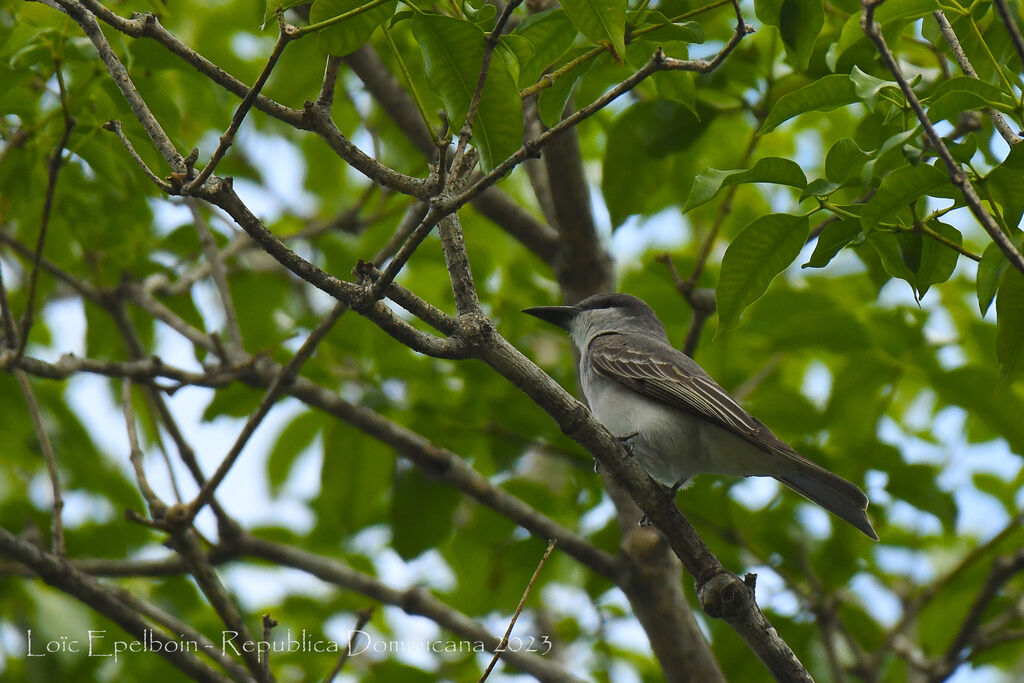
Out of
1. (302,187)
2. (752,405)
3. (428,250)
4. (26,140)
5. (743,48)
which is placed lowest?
(752,405)

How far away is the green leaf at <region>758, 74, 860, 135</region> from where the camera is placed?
102 inches

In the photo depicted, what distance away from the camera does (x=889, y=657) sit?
214 inches

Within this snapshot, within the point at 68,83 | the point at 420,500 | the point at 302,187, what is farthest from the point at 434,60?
the point at 302,187

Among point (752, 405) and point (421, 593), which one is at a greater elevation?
point (752, 405)

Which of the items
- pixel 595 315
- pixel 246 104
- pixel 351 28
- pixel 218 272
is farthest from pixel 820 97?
pixel 218 272

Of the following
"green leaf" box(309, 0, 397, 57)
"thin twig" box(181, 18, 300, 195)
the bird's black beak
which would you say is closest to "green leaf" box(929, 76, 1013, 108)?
"green leaf" box(309, 0, 397, 57)

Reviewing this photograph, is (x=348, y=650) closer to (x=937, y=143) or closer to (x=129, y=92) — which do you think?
(x=129, y=92)

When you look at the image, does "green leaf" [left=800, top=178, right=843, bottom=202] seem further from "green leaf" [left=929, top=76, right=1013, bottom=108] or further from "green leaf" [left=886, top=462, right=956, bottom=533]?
"green leaf" [left=886, top=462, right=956, bottom=533]

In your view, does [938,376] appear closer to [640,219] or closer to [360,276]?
[640,219]

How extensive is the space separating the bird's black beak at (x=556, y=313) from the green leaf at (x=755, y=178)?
2.44 metres

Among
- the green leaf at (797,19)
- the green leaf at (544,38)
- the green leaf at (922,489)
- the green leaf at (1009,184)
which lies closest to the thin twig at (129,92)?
the green leaf at (544,38)

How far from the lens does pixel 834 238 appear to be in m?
2.66

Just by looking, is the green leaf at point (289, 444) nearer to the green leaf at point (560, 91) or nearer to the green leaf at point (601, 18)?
the green leaf at point (560, 91)

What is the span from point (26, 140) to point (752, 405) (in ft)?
12.0
